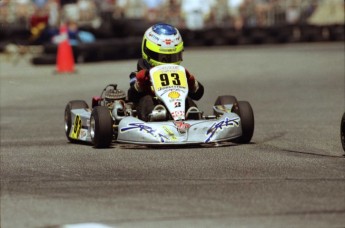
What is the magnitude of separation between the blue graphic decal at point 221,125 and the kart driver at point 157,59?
0.58 metres

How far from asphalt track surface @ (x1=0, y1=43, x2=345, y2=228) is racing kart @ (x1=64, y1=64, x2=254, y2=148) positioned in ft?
0.38

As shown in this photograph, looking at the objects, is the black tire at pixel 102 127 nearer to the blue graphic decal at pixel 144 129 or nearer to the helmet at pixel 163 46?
the blue graphic decal at pixel 144 129

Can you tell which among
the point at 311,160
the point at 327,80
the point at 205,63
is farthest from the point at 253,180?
the point at 205,63

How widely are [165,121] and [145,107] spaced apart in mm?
368

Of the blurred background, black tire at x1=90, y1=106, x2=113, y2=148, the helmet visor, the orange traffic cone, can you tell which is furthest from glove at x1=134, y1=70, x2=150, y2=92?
the blurred background

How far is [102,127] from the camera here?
9133 millimetres

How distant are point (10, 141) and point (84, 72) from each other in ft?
37.8

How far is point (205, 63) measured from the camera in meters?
24.0

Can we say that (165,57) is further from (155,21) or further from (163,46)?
(155,21)

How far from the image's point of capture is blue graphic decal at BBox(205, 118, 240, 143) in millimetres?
9055

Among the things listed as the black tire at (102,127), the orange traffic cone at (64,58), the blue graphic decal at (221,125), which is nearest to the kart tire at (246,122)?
the blue graphic decal at (221,125)

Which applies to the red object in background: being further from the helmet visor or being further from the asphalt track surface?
the helmet visor

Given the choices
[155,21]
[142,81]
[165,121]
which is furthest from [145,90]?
[155,21]

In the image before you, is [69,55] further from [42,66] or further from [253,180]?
[253,180]
